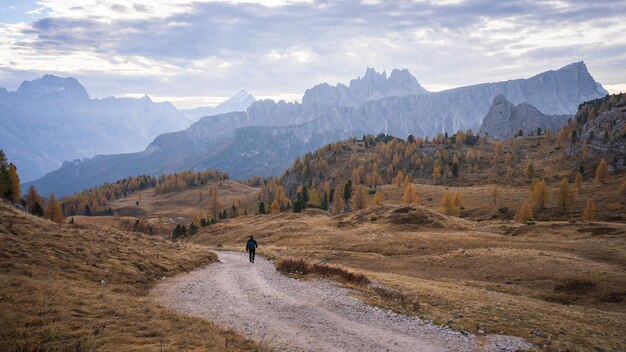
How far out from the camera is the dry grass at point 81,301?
40.5ft

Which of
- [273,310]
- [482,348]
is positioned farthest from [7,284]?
[482,348]

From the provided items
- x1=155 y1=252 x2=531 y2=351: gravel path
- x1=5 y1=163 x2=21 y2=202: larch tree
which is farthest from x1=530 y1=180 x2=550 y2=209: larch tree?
x1=5 y1=163 x2=21 y2=202: larch tree

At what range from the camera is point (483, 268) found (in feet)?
135

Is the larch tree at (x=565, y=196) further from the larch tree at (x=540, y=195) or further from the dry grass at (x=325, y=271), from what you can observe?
the dry grass at (x=325, y=271)

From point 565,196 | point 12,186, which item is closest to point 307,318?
point 12,186

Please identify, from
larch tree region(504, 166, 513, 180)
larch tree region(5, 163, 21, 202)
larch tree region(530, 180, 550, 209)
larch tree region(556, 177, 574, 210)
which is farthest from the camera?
larch tree region(504, 166, 513, 180)

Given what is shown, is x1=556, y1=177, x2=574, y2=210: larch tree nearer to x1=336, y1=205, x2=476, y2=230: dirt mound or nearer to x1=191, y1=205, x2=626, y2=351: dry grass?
x1=191, y1=205, x2=626, y2=351: dry grass

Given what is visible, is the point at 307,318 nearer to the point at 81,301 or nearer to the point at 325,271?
the point at 81,301

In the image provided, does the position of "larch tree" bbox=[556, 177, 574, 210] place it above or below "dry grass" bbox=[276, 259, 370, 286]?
below

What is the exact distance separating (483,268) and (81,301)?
3834cm

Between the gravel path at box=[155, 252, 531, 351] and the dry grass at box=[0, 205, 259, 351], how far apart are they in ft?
5.17

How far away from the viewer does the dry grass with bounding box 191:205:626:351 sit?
19703 millimetres

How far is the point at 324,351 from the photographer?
1372cm

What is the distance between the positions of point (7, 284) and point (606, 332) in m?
28.7
